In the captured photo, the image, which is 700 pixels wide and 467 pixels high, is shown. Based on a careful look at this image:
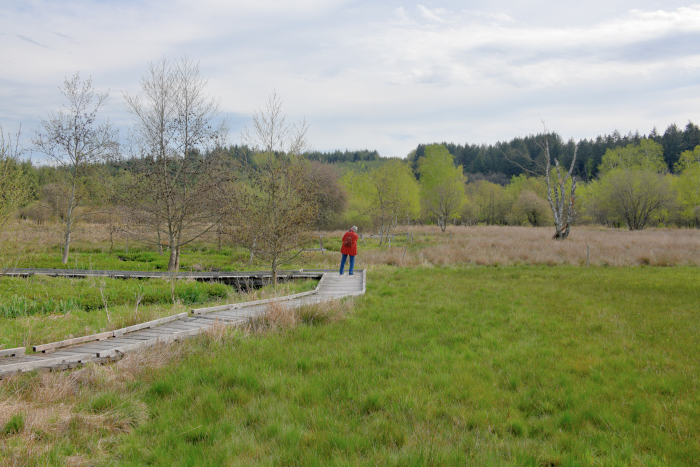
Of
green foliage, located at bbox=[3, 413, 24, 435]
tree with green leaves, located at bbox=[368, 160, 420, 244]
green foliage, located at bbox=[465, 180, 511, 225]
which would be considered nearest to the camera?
green foliage, located at bbox=[3, 413, 24, 435]

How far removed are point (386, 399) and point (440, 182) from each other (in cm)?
4509

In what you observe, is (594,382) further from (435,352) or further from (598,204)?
(598,204)

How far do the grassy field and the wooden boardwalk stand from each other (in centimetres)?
45

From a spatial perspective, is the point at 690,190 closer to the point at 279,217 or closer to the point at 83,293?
the point at 279,217

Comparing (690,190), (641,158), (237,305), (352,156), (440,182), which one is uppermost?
(352,156)

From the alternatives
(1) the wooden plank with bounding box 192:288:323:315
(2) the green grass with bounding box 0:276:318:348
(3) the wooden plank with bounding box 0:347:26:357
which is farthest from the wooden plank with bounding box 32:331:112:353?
(1) the wooden plank with bounding box 192:288:323:315

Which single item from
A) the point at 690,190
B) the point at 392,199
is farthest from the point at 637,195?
the point at 392,199

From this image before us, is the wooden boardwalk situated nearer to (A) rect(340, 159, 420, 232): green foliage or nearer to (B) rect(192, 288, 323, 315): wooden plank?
(B) rect(192, 288, 323, 315): wooden plank

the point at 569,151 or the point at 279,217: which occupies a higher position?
the point at 569,151

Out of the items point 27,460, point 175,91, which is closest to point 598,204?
point 175,91

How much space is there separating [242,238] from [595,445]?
11.2 meters

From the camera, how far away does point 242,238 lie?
13.2 meters

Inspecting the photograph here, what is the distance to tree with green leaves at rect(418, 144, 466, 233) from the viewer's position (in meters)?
46.1

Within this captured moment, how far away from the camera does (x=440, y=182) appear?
157ft
